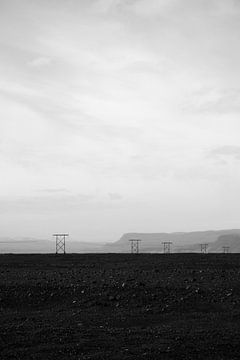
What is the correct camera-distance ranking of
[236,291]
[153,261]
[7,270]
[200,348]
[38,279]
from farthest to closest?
1. [153,261]
2. [7,270]
3. [38,279]
4. [236,291]
5. [200,348]

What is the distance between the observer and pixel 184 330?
53.9 feet

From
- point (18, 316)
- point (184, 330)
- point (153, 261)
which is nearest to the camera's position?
point (184, 330)

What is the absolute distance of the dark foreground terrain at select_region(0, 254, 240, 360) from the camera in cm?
1456

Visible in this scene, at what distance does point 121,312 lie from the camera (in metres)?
19.5

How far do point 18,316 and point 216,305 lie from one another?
8183 mm

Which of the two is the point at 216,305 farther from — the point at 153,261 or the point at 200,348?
the point at 153,261

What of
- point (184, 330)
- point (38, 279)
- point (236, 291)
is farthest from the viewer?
point (38, 279)

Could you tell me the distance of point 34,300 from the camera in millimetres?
22578

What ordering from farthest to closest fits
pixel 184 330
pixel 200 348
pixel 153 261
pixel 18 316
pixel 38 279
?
pixel 153 261 → pixel 38 279 → pixel 18 316 → pixel 184 330 → pixel 200 348

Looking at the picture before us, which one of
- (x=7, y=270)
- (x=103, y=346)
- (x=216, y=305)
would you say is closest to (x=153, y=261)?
(x=7, y=270)

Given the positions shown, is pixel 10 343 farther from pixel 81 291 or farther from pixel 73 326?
pixel 81 291

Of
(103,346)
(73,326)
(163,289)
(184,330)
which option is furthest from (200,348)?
(163,289)

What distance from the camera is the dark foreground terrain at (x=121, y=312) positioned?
14.6 m

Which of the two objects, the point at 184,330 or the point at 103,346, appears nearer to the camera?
the point at 103,346
